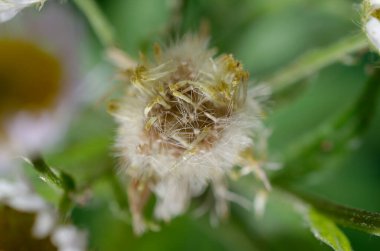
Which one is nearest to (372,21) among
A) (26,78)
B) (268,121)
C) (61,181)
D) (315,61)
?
(315,61)

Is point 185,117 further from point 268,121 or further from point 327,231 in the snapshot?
point 268,121

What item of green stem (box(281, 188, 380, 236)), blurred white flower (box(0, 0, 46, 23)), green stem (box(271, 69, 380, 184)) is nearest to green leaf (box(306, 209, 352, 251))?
green stem (box(281, 188, 380, 236))

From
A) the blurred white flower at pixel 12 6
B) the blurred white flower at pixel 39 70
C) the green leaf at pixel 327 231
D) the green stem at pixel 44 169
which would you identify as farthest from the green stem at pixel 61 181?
the blurred white flower at pixel 39 70

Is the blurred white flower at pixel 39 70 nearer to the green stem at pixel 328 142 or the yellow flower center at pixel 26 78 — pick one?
the yellow flower center at pixel 26 78

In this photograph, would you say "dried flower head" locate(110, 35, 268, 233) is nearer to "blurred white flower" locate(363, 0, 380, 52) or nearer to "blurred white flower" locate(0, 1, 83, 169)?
"blurred white flower" locate(363, 0, 380, 52)

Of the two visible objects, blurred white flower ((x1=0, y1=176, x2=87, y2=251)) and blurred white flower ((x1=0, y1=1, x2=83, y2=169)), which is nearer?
blurred white flower ((x1=0, y1=176, x2=87, y2=251))

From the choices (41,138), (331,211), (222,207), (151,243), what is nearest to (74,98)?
(41,138)

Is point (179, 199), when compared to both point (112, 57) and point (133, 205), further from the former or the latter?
point (112, 57)
